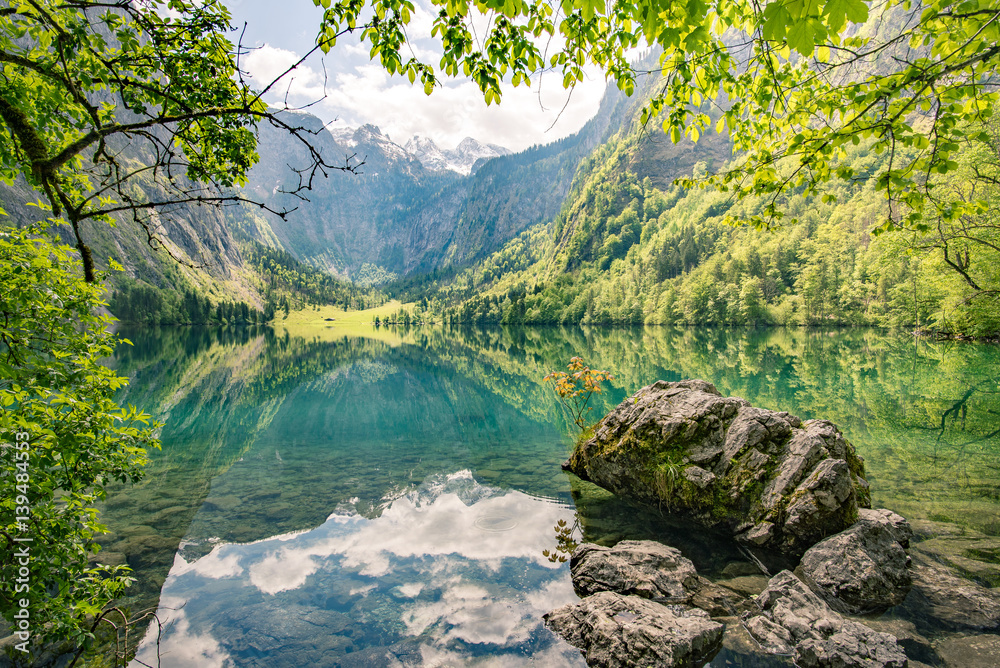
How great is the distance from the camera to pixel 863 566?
7.03 m

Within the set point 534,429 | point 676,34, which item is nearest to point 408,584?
point 676,34

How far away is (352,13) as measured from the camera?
4.76 metres

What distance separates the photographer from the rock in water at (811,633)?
17.5 ft

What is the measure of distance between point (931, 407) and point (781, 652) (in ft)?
65.2

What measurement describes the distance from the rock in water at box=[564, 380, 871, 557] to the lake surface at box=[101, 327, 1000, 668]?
0.67 m

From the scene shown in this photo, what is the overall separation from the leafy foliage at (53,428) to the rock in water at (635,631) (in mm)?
5859

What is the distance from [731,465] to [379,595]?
24.9ft

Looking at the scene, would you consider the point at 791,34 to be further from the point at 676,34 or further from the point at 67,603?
the point at 67,603

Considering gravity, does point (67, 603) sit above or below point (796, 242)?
A: below

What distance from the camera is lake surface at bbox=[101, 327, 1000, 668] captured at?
6863 millimetres

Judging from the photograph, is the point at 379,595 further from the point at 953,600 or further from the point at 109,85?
the point at 953,600

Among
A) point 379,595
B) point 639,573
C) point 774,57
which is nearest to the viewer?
point 774,57

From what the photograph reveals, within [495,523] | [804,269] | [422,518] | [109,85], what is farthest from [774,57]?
[804,269]

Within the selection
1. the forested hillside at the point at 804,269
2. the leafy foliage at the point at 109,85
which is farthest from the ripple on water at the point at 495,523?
the leafy foliage at the point at 109,85
